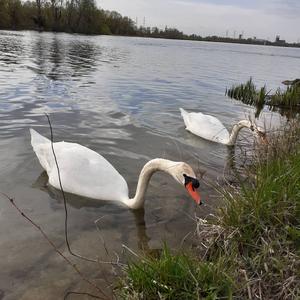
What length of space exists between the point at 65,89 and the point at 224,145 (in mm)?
7748

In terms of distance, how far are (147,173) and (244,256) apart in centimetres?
203

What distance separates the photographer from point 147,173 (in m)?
5.46

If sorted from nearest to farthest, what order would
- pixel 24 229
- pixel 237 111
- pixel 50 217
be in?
pixel 24 229 → pixel 50 217 → pixel 237 111

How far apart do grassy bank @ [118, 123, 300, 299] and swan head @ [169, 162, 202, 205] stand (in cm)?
39

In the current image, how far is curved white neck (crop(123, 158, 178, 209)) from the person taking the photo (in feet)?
17.1

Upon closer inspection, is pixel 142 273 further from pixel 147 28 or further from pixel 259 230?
pixel 147 28

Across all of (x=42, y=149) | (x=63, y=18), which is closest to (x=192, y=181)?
(x=42, y=149)

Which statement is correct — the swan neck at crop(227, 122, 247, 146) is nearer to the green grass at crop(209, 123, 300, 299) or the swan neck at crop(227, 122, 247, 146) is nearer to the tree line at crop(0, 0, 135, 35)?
the green grass at crop(209, 123, 300, 299)

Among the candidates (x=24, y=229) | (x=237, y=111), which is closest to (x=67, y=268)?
(x=24, y=229)

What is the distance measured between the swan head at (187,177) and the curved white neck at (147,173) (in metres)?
0.13

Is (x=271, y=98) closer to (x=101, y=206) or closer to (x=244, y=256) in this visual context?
(x=101, y=206)

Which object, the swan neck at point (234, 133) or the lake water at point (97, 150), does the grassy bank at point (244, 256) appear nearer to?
the lake water at point (97, 150)

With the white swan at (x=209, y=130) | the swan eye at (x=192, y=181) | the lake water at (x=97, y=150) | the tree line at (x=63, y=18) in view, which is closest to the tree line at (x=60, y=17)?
the tree line at (x=63, y=18)

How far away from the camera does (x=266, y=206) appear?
4.02 metres
